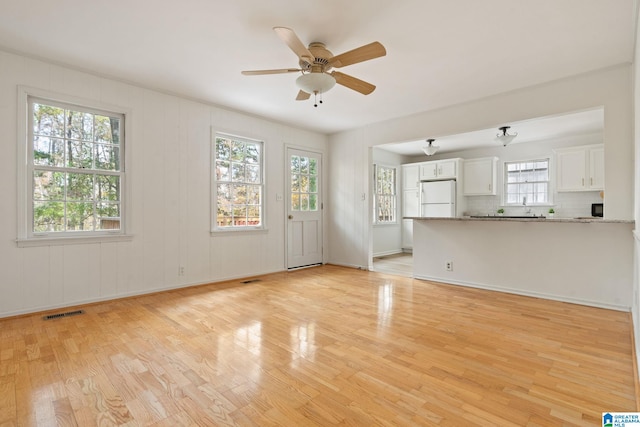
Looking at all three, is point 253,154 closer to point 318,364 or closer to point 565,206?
point 318,364

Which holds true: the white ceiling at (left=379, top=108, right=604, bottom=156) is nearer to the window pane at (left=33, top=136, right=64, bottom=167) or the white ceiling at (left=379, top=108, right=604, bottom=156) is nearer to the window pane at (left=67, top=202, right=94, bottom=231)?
the window pane at (left=67, top=202, right=94, bottom=231)

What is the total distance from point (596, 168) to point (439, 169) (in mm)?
2899

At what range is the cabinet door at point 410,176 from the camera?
799 centimetres

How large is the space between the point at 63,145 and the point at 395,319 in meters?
4.14

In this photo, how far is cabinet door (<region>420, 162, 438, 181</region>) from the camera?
25.1 ft

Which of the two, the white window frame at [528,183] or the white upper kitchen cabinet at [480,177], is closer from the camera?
the white window frame at [528,183]

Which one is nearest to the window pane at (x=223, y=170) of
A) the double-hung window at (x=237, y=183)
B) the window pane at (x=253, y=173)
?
the double-hung window at (x=237, y=183)

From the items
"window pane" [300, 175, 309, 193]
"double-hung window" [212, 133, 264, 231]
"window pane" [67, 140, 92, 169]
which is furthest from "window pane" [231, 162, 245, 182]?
"window pane" [67, 140, 92, 169]

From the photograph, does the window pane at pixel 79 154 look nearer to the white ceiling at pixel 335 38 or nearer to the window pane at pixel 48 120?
the window pane at pixel 48 120

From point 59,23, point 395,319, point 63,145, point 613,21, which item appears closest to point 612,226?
point 613,21

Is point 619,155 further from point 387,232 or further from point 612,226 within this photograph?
point 387,232

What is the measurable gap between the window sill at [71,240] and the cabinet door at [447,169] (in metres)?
6.64

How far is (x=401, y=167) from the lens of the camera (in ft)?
27.0

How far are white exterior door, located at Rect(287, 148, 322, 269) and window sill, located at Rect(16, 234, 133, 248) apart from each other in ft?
8.97
